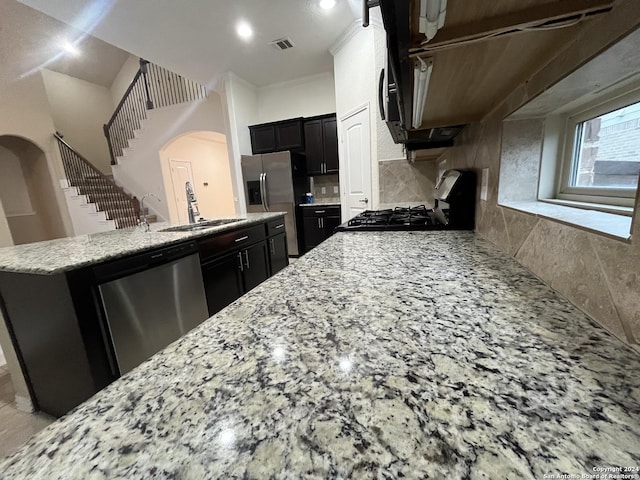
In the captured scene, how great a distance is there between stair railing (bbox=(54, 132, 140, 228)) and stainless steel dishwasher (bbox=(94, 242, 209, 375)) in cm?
459

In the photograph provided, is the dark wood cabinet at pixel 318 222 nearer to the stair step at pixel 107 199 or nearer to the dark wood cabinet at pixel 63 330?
the dark wood cabinet at pixel 63 330

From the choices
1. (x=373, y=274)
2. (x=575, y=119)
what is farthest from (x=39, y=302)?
(x=575, y=119)

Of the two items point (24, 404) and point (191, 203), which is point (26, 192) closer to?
point (191, 203)

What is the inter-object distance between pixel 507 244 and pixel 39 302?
6.83ft

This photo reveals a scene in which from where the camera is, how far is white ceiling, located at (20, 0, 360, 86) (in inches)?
101

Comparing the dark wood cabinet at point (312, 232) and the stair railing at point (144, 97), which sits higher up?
the stair railing at point (144, 97)

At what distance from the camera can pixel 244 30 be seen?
306 centimetres

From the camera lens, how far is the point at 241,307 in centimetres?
66

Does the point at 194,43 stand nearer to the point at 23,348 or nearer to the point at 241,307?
the point at 23,348

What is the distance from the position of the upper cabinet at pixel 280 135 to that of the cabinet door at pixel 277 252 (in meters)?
1.93

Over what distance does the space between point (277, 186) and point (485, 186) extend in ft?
11.3

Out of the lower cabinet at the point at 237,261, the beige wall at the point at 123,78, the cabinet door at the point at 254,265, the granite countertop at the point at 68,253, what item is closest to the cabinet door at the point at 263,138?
the lower cabinet at the point at 237,261

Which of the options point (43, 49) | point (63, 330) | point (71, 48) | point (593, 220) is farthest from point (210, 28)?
point (71, 48)

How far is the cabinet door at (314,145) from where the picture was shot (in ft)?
14.5
